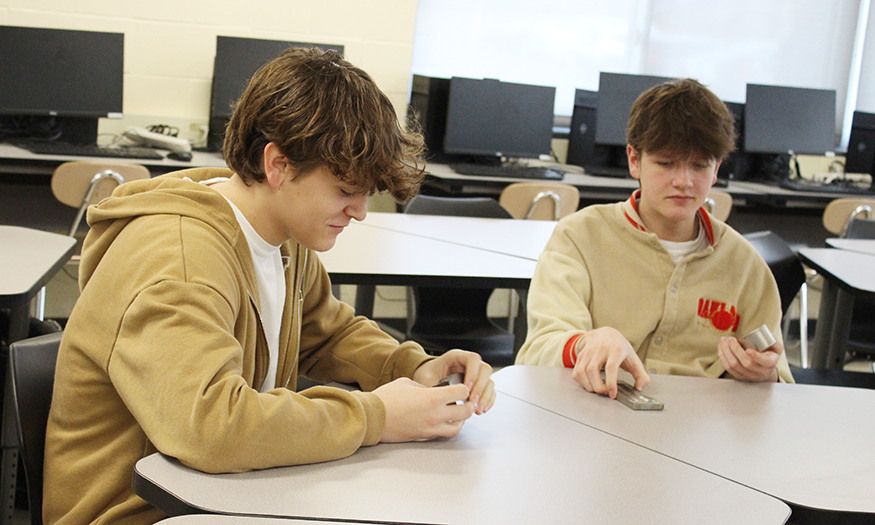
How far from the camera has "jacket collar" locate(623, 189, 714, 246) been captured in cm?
172

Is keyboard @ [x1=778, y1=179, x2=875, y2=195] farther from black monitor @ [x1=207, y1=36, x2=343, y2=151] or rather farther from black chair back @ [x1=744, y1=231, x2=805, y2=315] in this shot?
black monitor @ [x1=207, y1=36, x2=343, y2=151]

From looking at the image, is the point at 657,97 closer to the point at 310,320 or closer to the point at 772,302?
the point at 772,302

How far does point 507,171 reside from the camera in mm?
4191

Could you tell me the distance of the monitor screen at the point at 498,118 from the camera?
4312 millimetres

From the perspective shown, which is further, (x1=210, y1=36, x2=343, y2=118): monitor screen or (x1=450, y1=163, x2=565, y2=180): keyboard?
(x1=450, y1=163, x2=565, y2=180): keyboard

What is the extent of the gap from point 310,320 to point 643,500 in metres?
0.63

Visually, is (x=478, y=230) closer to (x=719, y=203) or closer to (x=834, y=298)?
(x=834, y=298)

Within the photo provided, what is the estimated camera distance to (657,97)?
1.64 meters

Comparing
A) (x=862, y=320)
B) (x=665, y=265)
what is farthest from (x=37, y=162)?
(x=862, y=320)

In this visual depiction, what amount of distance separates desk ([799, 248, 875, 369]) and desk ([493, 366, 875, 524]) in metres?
1.13

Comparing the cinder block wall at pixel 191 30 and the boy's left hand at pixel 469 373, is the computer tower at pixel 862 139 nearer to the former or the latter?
the cinder block wall at pixel 191 30

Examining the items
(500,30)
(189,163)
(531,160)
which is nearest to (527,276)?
(189,163)

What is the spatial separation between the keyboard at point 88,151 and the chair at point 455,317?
132cm

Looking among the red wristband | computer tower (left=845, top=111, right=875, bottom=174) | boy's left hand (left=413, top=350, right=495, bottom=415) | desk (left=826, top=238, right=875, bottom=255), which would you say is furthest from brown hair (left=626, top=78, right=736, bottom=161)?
computer tower (left=845, top=111, right=875, bottom=174)
